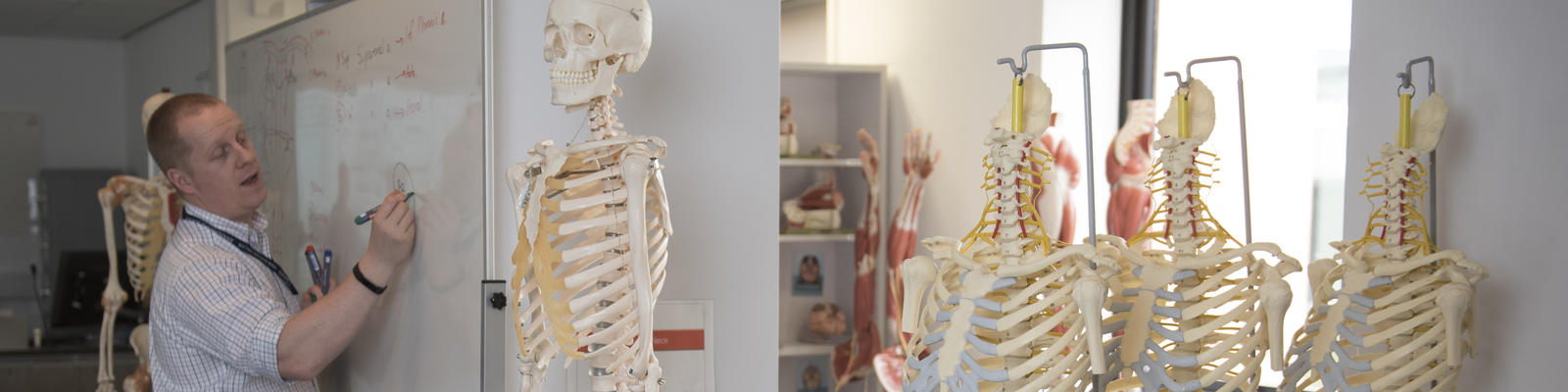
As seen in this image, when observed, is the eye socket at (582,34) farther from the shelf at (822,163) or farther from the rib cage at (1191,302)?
the shelf at (822,163)

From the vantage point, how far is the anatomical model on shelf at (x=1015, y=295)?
1480mm

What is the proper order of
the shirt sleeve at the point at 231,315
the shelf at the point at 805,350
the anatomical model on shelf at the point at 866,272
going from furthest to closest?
the shelf at the point at 805,350, the anatomical model on shelf at the point at 866,272, the shirt sleeve at the point at 231,315

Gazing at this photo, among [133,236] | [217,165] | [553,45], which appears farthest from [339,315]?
[133,236]

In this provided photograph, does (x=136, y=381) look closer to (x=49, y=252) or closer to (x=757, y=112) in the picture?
(x=49, y=252)

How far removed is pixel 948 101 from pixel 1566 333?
2.56 meters

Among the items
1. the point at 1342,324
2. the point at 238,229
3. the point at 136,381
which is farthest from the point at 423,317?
the point at 1342,324

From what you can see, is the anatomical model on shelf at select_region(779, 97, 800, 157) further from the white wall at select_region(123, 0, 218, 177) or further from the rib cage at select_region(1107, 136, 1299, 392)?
the rib cage at select_region(1107, 136, 1299, 392)

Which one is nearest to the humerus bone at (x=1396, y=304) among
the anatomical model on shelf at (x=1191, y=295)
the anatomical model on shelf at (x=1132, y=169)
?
the anatomical model on shelf at (x=1191, y=295)

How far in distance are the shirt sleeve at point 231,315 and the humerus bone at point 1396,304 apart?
1915 mm

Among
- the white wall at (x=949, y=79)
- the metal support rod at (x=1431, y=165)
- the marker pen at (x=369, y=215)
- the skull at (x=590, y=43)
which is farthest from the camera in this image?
the white wall at (x=949, y=79)

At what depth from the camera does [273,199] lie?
2709 mm

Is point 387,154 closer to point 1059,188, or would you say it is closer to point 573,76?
point 573,76

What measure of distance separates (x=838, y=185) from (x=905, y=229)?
0.66 meters

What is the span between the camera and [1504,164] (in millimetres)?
1868
